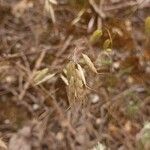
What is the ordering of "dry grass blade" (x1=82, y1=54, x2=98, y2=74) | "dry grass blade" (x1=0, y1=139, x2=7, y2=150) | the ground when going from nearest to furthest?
"dry grass blade" (x1=82, y1=54, x2=98, y2=74)
"dry grass blade" (x1=0, y1=139, x2=7, y2=150)
the ground

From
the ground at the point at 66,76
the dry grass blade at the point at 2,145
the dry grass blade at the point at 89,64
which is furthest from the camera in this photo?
the ground at the point at 66,76

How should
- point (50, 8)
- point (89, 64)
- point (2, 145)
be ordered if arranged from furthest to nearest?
1. point (50, 8)
2. point (2, 145)
3. point (89, 64)

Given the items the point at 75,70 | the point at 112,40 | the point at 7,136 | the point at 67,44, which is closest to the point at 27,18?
the point at 67,44

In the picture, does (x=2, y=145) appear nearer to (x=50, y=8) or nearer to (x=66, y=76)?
(x=66, y=76)

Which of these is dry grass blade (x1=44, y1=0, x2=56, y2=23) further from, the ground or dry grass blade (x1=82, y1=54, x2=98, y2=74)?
dry grass blade (x1=82, y1=54, x2=98, y2=74)

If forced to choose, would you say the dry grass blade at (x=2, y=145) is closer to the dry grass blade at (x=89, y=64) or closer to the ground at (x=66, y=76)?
the ground at (x=66, y=76)

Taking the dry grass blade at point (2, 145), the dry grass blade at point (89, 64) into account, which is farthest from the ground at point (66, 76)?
the dry grass blade at point (89, 64)

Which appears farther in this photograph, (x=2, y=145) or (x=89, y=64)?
(x=2, y=145)

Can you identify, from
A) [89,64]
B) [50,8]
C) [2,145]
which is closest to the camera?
[89,64]

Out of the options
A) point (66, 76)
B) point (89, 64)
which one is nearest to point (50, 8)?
point (66, 76)

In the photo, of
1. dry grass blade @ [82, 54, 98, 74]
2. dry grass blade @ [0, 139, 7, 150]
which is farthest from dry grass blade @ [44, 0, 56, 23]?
dry grass blade @ [0, 139, 7, 150]

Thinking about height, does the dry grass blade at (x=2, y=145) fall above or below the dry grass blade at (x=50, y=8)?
below
